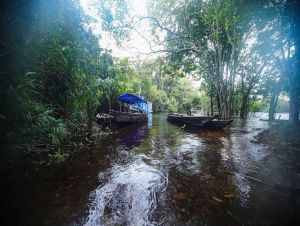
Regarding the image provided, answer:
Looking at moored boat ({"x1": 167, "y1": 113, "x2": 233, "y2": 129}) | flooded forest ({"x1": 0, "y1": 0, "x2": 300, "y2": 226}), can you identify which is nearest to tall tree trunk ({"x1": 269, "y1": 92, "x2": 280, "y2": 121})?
moored boat ({"x1": 167, "y1": 113, "x2": 233, "y2": 129})

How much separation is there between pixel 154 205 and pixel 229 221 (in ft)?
4.02

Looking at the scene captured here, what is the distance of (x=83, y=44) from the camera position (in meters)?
7.38

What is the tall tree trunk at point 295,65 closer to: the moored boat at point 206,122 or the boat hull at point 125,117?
the moored boat at point 206,122

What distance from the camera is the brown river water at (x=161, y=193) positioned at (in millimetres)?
2750

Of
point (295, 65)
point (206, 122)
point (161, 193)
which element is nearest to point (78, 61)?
point (161, 193)

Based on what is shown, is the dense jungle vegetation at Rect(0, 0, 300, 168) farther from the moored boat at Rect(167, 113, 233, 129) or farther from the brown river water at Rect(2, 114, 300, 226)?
the moored boat at Rect(167, 113, 233, 129)

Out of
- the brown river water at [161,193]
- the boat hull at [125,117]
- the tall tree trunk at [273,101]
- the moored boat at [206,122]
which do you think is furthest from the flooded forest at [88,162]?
the tall tree trunk at [273,101]

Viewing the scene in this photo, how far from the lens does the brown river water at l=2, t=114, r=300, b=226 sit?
2.75m

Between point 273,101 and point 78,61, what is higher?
point 78,61

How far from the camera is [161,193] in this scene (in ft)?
11.5

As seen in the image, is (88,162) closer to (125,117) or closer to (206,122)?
(125,117)

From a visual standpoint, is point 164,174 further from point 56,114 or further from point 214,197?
point 56,114

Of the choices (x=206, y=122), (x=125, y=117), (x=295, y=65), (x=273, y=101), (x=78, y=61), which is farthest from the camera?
(x=273, y=101)

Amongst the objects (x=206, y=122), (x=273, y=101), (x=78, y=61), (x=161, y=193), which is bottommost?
(x=161, y=193)
